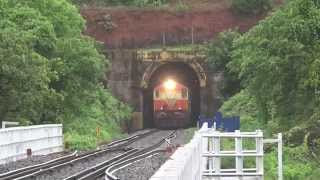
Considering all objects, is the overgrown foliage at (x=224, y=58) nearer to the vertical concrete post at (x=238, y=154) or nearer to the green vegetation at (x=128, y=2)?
the green vegetation at (x=128, y=2)

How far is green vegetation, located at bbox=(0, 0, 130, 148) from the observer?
110ft

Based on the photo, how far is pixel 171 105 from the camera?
56188 mm

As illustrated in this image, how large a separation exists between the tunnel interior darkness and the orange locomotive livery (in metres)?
5.50

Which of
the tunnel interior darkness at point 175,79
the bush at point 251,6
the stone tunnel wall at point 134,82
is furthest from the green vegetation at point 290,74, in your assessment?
the bush at point 251,6

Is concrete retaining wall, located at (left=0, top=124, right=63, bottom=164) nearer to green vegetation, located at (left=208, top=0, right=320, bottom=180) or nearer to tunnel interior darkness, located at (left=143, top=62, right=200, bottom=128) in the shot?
green vegetation, located at (left=208, top=0, right=320, bottom=180)

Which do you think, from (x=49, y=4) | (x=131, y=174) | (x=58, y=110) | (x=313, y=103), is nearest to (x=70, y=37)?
(x=49, y=4)

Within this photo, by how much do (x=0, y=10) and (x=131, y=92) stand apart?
75.9 feet

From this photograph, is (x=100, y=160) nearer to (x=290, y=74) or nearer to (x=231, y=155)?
(x=290, y=74)

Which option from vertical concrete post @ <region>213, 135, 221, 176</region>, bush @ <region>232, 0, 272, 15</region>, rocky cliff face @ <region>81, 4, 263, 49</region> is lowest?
vertical concrete post @ <region>213, 135, 221, 176</region>

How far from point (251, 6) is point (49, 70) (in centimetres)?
3142

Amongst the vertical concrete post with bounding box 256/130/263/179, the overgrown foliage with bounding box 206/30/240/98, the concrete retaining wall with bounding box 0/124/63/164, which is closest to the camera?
the vertical concrete post with bounding box 256/130/263/179

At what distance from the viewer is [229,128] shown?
2480 cm

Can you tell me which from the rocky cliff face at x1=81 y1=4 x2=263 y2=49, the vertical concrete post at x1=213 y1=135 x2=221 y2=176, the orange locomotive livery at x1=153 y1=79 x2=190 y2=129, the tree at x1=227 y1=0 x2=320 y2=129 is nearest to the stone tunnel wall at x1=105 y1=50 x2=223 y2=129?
the rocky cliff face at x1=81 y1=4 x2=263 y2=49

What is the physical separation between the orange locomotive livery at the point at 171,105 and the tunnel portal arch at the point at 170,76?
387 cm
